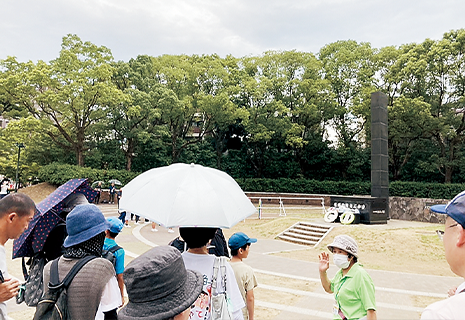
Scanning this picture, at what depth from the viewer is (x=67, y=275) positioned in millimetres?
2176

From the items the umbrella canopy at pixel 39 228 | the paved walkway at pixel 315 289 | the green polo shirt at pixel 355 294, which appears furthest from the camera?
the paved walkway at pixel 315 289

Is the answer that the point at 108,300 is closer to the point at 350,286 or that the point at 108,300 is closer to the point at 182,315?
the point at 182,315

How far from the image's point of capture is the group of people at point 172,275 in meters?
1.44

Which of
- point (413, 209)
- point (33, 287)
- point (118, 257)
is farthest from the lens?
point (413, 209)

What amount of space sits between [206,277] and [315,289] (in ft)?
20.2

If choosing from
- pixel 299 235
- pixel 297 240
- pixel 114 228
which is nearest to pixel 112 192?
pixel 299 235

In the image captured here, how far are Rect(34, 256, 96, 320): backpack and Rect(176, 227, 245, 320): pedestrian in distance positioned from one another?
0.77 meters

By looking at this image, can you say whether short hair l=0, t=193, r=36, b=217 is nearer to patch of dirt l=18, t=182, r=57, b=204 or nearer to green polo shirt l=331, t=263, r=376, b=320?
green polo shirt l=331, t=263, r=376, b=320

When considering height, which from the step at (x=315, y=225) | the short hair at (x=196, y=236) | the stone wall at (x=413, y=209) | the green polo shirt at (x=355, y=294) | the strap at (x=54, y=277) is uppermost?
the short hair at (x=196, y=236)

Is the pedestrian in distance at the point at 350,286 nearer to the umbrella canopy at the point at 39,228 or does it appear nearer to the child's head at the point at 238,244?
the child's head at the point at 238,244

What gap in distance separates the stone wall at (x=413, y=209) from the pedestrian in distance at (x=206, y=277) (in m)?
24.3

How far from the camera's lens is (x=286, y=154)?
3572cm

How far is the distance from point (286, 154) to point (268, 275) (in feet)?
90.5

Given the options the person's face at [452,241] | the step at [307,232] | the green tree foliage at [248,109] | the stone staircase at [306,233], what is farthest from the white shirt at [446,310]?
the green tree foliage at [248,109]
